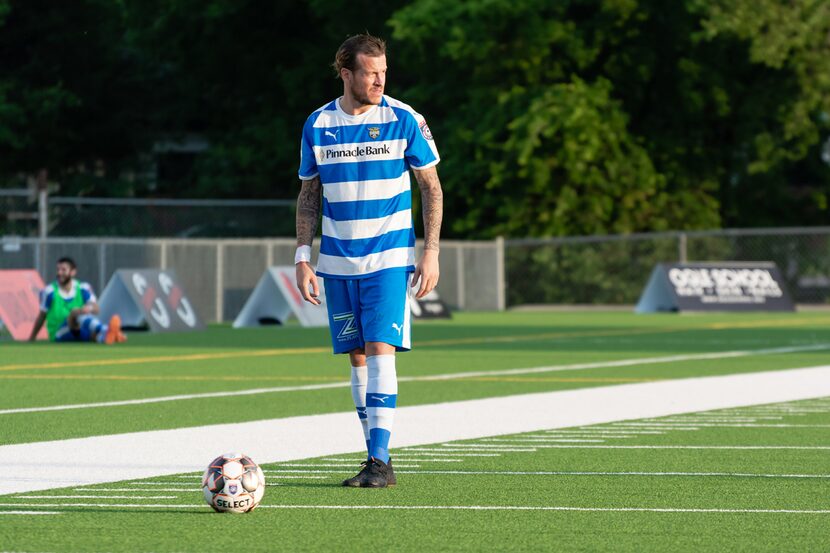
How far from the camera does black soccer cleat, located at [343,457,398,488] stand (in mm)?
9234

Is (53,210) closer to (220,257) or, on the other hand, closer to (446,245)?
(220,257)

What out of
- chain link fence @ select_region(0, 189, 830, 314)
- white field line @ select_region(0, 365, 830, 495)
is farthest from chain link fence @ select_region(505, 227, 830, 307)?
white field line @ select_region(0, 365, 830, 495)

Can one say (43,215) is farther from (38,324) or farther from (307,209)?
(307,209)

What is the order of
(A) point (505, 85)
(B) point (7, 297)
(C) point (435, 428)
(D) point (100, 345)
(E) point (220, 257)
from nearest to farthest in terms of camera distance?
(C) point (435, 428)
(D) point (100, 345)
(B) point (7, 297)
(E) point (220, 257)
(A) point (505, 85)

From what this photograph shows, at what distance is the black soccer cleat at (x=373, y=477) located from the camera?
364 inches

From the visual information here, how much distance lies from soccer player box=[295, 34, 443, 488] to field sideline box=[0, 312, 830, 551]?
0.68 metres

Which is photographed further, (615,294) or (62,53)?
(62,53)

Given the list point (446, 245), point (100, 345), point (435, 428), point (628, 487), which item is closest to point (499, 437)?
point (435, 428)

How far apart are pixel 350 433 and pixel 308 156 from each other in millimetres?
3066

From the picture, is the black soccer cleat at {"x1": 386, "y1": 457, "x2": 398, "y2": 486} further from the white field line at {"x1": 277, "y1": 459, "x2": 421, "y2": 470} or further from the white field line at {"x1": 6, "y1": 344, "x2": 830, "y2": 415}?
the white field line at {"x1": 6, "y1": 344, "x2": 830, "y2": 415}

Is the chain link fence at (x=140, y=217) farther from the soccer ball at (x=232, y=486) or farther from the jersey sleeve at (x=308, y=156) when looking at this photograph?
the soccer ball at (x=232, y=486)

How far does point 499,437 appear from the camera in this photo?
12.0 meters

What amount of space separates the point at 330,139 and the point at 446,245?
31903 mm

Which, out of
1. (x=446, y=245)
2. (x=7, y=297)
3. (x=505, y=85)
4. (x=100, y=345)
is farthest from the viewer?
(x=505, y=85)
